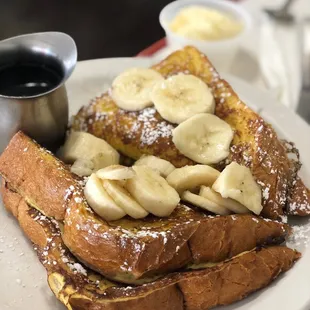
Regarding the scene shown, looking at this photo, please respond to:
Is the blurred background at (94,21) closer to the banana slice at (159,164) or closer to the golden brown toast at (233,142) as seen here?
the golden brown toast at (233,142)

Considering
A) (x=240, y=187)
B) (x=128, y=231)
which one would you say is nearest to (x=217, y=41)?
(x=240, y=187)

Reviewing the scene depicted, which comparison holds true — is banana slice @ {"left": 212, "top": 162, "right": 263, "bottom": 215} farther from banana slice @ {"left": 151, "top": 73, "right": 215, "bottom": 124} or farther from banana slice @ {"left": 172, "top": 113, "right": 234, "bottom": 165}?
banana slice @ {"left": 151, "top": 73, "right": 215, "bottom": 124}


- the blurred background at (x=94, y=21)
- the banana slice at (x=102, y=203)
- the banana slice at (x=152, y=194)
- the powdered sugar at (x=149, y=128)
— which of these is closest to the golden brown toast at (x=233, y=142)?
the powdered sugar at (x=149, y=128)

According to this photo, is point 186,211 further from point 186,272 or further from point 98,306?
point 98,306

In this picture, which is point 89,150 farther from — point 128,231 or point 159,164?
point 128,231

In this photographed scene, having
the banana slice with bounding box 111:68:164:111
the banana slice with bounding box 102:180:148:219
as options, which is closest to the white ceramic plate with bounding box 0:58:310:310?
the banana slice with bounding box 102:180:148:219

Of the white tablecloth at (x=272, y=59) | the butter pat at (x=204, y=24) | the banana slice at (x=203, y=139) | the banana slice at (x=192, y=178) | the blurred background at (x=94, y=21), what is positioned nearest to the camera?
the banana slice at (x=192, y=178)
